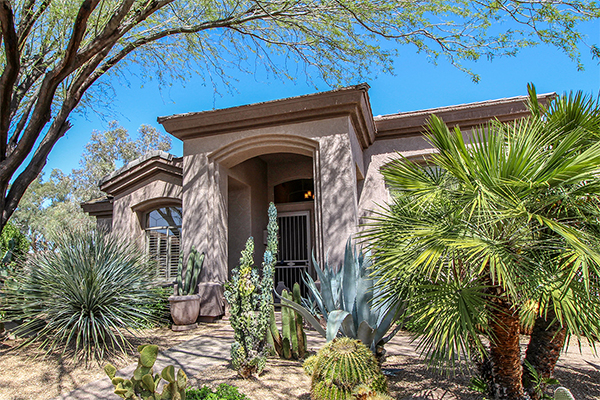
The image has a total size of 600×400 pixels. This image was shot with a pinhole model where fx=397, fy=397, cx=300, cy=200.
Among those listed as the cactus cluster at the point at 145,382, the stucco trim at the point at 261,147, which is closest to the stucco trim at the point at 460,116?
the stucco trim at the point at 261,147

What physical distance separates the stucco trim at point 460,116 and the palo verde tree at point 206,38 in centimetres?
197

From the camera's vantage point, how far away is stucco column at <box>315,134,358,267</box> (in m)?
8.23

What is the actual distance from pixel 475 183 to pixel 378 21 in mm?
5120

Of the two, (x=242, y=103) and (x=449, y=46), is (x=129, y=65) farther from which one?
(x=449, y=46)

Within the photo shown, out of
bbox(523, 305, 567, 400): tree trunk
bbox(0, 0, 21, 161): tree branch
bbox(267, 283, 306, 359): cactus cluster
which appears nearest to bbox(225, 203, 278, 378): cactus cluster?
bbox(267, 283, 306, 359): cactus cluster

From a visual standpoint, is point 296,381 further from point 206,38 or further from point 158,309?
point 206,38

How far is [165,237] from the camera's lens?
38.3ft

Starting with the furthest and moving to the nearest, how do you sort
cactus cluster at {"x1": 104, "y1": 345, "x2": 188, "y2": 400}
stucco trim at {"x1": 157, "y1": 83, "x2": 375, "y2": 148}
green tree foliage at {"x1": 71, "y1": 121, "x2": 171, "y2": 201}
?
1. green tree foliage at {"x1": 71, "y1": 121, "x2": 171, "y2": 201}
2. stucco trim at {"x1": 157, "y1": 83, "x2": 375, "y2": 148}
3. cactus cluster at {"x1": 104, "y1": 345, "x2": 188, "y2": 400}

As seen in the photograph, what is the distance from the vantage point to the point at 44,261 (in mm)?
6316

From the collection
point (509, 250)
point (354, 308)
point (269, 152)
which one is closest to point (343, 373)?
point (354, 308)

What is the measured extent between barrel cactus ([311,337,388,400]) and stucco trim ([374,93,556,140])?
6.81 metres

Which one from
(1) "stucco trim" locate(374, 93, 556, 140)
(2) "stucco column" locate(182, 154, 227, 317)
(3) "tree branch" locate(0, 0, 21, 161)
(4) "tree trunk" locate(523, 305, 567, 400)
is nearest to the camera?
(4) "tree trunk" locate(523, 305, 567, 400)

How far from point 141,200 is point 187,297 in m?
4.47

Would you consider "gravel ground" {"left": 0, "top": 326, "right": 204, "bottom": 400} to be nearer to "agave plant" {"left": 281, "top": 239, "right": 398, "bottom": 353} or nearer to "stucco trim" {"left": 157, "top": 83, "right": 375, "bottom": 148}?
"agave plant" {"left": 281, "top": 239, "right": 398, "bottom": 353}
